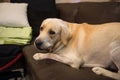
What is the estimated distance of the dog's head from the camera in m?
1.83

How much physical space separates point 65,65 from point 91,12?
1.08 meters

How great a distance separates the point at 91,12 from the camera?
8.68ft

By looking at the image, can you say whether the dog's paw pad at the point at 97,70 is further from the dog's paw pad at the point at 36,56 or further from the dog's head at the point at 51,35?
the dog's paw pad at the point at 36,56

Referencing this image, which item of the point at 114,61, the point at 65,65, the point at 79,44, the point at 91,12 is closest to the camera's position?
the point at 114,61

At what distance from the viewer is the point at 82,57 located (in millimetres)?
1880

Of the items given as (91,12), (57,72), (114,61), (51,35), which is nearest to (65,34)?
(51,35)

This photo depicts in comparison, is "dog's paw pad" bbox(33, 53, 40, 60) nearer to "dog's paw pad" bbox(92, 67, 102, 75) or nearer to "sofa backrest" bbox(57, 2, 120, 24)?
"dog's paw pad" bbox(92, 67, 102, 75)

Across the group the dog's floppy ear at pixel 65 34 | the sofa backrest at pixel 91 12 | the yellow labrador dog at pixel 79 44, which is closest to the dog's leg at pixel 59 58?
the yellow labrador dog at pixel 79 44

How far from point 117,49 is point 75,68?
1.29 ft

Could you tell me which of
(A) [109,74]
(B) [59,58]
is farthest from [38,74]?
(A) [109,74]

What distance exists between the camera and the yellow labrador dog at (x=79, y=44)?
1.81 metres

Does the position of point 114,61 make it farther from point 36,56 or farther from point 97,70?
point 36,56

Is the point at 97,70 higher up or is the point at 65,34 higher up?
the point at 65,34

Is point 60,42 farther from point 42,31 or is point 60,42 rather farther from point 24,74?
point 24,74
